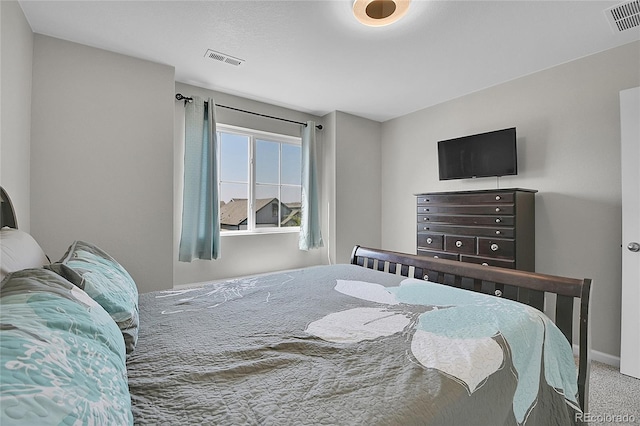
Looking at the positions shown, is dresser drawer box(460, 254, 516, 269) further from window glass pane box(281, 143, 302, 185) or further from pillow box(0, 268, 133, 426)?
pillow box(0, 268, 133, 426)

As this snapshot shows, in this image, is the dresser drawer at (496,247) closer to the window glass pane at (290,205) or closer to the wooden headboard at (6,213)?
the window glass pane at (290,205)

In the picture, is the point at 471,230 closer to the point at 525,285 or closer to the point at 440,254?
the point at 440,254

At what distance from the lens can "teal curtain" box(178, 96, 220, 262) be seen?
3.10 m

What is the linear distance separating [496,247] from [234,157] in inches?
118

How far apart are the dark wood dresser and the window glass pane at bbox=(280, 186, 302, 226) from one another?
1734 millimetres

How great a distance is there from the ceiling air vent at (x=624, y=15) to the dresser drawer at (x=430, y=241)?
207cm

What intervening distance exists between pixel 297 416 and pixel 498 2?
8.40 feet

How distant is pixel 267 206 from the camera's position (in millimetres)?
3871

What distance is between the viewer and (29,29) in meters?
2.20

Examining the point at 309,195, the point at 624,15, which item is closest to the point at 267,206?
the point at 309,195

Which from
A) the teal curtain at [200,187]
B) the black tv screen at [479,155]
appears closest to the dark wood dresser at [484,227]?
the black tv screen at [479,155]

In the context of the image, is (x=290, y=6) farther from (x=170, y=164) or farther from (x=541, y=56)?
(x=541, y=56)

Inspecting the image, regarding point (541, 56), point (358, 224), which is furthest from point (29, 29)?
point (541, 56)

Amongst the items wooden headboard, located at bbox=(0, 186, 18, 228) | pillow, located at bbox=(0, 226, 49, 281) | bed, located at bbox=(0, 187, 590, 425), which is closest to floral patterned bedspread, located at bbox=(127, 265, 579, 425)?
bed, located at bbox=(0, 187, 590, 425)
